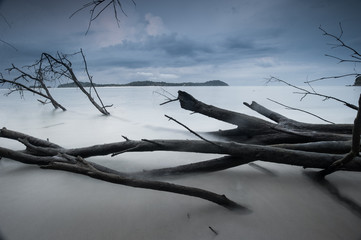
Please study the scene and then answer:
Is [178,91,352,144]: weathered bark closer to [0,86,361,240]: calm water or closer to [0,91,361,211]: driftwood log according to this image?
[0,91,361,211]: driftwood log

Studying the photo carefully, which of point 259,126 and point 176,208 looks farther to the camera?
point 259,126

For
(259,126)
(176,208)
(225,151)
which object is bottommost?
(176,208)

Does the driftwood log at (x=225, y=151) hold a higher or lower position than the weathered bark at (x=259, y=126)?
lower

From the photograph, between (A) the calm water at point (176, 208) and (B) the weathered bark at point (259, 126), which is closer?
(A) the calm water at point (176, 208)

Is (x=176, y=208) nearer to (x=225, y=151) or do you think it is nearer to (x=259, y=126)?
(x=225, y=151)

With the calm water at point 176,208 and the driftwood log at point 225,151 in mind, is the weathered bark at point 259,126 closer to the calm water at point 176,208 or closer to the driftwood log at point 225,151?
the driftwood log at point 225,151

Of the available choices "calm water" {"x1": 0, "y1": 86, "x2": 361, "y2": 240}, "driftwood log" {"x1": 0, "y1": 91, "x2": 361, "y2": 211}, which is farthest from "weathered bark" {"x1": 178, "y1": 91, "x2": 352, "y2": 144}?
"calm water" {"x1": 0, "y1": 86, "x2": 361, "y2": 240}

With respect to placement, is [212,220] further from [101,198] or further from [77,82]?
[77,82]

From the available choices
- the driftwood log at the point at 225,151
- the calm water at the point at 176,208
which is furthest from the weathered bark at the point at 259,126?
the calm water at the point at 176,208

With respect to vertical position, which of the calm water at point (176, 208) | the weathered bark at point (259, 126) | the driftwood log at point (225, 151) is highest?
the weathered bark at point (259, 126)

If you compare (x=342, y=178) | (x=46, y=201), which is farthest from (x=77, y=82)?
(x=342, y=178)

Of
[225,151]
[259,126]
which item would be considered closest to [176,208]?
[225,151]

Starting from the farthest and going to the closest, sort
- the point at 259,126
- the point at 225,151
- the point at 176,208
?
the point at 259,126 → the point at 225,151 → the point at 176,208

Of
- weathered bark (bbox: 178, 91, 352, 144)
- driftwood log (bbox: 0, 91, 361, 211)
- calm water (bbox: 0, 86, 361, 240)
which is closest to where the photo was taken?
calm water (bbox: 0, 86, 361, 240)
